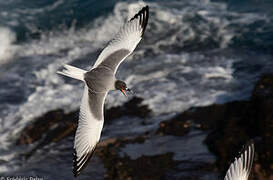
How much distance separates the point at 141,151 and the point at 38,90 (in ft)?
13.8

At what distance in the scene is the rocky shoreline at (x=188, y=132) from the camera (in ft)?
18.4

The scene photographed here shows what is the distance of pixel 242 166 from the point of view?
344cm

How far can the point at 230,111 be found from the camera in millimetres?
7047

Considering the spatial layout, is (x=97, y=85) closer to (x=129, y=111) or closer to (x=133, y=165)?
(x=133, y=165)

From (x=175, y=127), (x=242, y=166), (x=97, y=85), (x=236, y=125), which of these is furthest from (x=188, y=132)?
(x=242, y=166)

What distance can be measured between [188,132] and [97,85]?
7.30ft

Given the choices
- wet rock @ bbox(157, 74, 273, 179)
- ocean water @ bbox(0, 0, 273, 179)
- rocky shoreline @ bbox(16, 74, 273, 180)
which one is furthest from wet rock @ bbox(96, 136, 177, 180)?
wet rock @ bbox(157, 74, 273, 179)

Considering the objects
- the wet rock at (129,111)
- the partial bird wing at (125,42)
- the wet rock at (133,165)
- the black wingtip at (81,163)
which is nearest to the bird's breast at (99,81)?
the partial bird wing at (125,42)

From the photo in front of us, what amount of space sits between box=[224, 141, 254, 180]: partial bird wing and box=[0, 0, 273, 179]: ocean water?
2.81 meters

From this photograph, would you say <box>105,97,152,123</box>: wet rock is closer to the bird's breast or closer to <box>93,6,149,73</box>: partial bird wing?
<box>93,6,149,73</box>: partial bird wing

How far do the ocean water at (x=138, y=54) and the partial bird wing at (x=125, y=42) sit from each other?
1661 millimetres

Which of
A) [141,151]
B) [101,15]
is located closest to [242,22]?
[101,15]

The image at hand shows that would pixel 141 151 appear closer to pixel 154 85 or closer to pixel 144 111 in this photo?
pixel 144 111

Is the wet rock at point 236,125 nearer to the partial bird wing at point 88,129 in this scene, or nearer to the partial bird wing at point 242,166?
the partial bird wing at point 242,166
